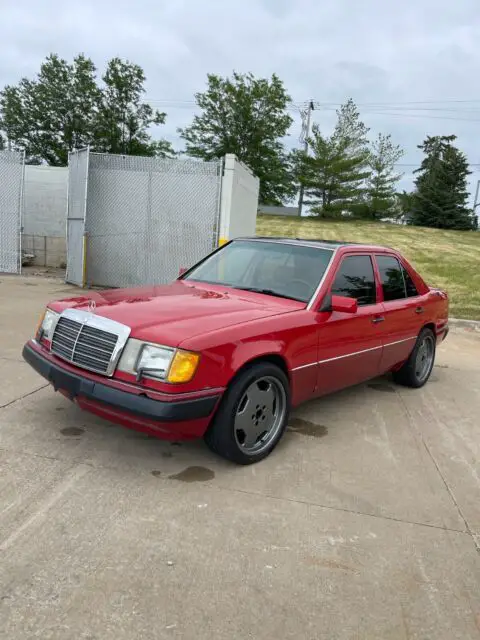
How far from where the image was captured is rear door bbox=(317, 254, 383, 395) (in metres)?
3.97

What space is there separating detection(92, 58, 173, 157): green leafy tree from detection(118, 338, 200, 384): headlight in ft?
111

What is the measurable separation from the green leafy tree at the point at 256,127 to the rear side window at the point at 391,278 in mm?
33999

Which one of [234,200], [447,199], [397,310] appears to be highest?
[447,199]

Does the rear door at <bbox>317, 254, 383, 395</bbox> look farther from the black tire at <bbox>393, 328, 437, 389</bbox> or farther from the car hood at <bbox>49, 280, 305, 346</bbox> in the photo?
the black tire at <bbox>393, 328, 437, 389</bbox>

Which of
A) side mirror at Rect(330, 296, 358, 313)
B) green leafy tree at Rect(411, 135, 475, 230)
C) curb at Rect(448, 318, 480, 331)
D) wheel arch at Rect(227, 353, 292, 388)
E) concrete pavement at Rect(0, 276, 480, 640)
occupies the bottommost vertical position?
concrete pavement at Rect(0, 276, 480, 640)

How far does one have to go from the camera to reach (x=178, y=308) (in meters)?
3.48

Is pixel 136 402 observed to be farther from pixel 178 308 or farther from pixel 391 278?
pixel 391 278

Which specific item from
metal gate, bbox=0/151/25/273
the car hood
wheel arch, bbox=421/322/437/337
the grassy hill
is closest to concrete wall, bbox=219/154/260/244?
metal gate, bbox=0/151/25/273

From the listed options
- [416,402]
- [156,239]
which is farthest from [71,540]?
[156,239]

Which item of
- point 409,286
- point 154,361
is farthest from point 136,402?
point 409,286

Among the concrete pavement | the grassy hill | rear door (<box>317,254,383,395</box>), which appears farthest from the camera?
the grassy hill

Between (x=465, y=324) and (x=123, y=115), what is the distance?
3123 centimetres

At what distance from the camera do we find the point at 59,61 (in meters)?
36.0

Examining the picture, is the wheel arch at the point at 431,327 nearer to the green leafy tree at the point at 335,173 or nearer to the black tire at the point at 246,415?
the black tire at the point at 246,415
